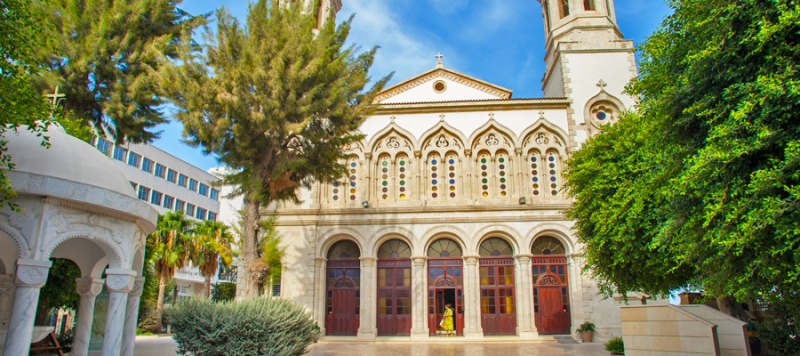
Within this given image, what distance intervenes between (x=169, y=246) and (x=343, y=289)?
26.5 ft

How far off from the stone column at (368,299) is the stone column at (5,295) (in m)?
12.3

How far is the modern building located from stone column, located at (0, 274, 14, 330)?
24.3m

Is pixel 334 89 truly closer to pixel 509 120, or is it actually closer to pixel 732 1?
pixel 732 1

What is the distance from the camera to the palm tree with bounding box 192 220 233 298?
77.6ft

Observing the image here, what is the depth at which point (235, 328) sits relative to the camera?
32.6ft

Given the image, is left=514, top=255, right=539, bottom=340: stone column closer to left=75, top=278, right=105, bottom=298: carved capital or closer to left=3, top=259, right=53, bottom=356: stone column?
left=75, top=278, right=105, bottom=298: carved capital

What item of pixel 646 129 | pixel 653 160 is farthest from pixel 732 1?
pixel 646 129

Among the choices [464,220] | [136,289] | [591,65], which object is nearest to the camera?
[136,289]

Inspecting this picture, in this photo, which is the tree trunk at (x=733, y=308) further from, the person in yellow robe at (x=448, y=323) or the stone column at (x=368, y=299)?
the stone column at (x=368, y=299)

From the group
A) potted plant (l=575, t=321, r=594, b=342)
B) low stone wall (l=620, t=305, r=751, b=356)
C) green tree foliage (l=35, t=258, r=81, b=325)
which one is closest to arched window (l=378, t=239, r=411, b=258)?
potted plant (l=575, t=321, r=594, b=342)

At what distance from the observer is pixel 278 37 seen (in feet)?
43.6

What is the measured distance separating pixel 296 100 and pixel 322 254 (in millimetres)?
9387

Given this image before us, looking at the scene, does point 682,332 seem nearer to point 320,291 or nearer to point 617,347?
point 617,347

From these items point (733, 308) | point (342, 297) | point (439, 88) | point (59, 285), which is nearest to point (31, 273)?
point (59, 285)
